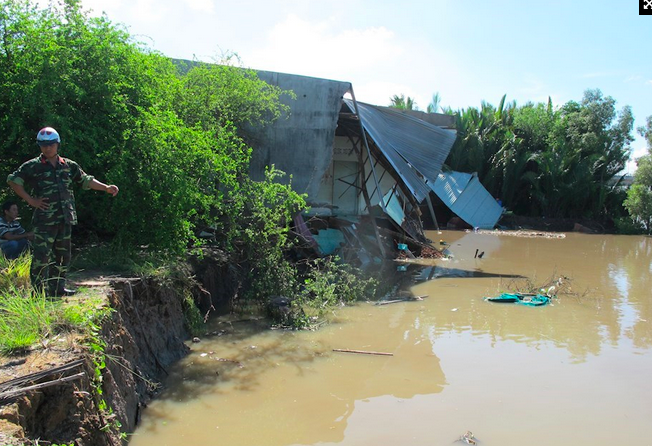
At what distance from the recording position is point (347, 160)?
1537 centimetres

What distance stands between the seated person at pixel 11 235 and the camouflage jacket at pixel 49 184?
1.11m

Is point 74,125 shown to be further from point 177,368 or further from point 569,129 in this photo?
point 569,129

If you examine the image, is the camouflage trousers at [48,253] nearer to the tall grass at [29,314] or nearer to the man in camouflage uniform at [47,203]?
the man in camouflage uniform at [47,203]

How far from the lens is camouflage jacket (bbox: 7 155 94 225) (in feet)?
15.1

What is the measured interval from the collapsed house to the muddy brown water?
3453mm

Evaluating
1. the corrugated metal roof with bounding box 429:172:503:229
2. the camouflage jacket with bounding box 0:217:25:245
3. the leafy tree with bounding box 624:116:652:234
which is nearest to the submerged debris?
the camouflage jacket with bounding box 0:217:25:245

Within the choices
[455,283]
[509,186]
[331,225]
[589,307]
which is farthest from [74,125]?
[509,186]

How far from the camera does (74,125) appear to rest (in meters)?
6.52

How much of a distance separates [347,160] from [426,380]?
10116 mm

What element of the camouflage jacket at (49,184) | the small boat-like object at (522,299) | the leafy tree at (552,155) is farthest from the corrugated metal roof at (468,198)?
the camouflage jacket at (49,184)

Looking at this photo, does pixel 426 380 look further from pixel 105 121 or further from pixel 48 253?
pixel 105 121

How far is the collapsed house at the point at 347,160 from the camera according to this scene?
38.2 ft

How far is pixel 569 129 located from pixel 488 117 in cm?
447

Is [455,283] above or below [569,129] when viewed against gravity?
below
